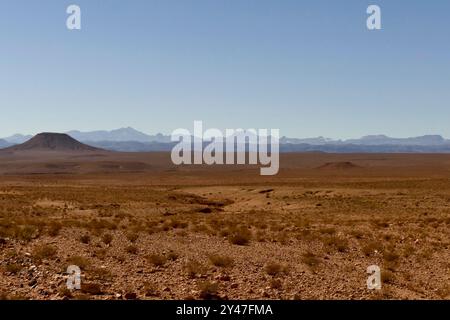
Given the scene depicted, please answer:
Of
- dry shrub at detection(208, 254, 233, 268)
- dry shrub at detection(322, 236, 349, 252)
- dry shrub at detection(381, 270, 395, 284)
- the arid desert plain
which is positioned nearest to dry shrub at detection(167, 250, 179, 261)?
the arid desert plain

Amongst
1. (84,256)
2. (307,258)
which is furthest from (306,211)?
(84,256)

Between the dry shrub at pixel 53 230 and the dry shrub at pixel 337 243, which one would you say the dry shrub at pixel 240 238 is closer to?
the dry shrub at pixel 337 243

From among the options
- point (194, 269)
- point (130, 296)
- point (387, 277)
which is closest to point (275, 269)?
point (194, 269)

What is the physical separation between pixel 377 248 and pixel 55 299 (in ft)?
35.5

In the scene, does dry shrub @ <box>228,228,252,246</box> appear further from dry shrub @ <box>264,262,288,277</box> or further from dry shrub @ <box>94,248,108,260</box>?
dry shrub @ <box>94,248,108,260</box>

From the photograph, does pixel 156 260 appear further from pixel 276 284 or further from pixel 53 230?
pixel 53 230

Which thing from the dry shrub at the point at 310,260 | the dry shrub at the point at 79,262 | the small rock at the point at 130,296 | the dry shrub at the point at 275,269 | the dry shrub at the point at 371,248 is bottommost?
the dry shrub at the point at 371,248

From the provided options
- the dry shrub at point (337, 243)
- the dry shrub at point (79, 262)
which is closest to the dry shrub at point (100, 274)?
the dry shrub at point (79, 262)

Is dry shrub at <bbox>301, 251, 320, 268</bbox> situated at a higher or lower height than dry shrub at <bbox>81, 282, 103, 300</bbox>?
lower

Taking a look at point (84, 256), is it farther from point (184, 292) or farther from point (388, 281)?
point (388, 281)

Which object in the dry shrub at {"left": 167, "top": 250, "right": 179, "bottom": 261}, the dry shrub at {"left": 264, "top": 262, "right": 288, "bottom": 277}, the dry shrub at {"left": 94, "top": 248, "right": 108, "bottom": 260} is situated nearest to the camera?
the dry shrub at {"left": 264, "top": 262, "right": 288, "bottom": 277}


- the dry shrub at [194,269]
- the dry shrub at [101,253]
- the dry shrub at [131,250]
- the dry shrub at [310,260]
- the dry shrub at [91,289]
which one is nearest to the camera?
the dry shrub at [91,289]

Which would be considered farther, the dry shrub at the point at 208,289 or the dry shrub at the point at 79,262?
the dry shrub at the point at 79,262

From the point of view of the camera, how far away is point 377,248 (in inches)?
634
